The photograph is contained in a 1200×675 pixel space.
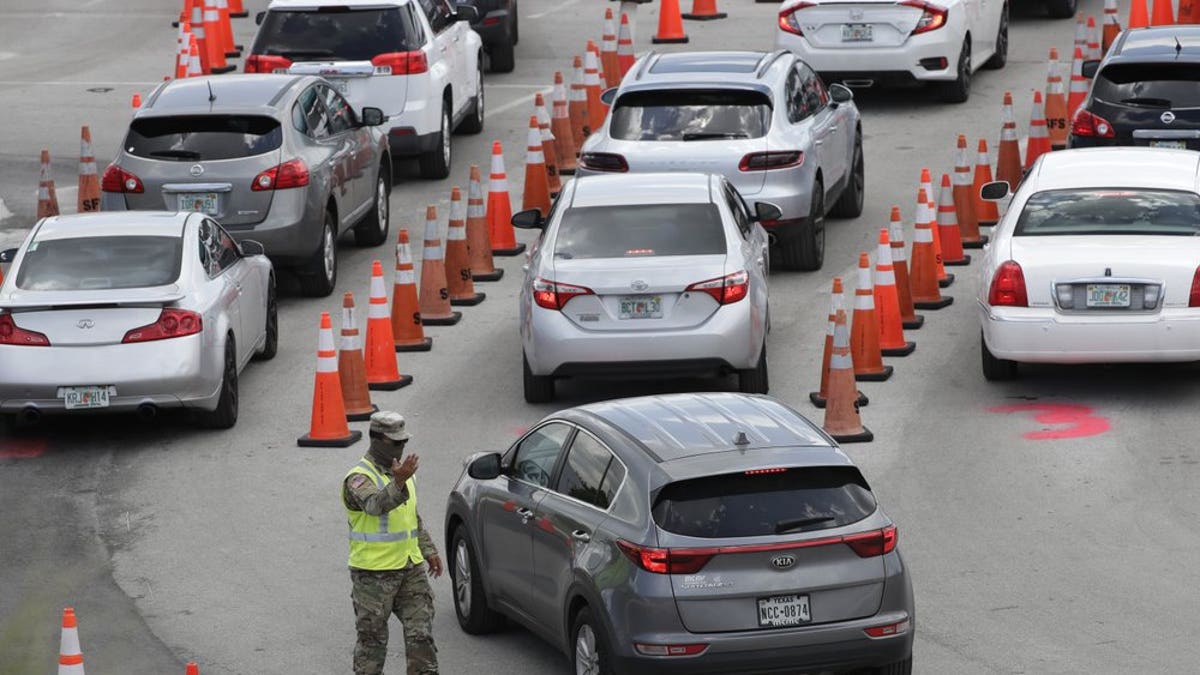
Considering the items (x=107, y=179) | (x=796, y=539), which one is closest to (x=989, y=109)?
(x=107, y=179)

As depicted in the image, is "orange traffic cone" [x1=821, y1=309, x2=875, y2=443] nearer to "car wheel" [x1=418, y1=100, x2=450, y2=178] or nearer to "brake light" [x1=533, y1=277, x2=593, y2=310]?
"brake light" [x1=533, y1=277, x2=593, y2=310]

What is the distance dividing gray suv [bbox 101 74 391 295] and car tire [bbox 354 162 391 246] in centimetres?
171

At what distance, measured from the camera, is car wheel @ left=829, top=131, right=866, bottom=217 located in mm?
22047

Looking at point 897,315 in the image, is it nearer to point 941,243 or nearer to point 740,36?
point 941,243

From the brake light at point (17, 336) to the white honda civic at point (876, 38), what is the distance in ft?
40.0

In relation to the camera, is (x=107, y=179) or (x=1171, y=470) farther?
(x=107, y=179)

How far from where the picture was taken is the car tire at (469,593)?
11734 mm

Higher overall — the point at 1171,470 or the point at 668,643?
Answer: the point at 668,643

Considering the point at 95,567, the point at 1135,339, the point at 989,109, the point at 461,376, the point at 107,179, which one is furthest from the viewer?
the point at 989,109

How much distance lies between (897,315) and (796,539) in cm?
815

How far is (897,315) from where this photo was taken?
17656 millimetres

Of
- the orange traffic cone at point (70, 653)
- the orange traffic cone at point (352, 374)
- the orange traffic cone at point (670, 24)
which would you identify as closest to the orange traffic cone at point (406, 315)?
the orange traffic cone at point (352, 374)

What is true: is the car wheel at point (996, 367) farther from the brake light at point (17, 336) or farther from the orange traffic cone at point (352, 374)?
the brake light at point (17, 336)

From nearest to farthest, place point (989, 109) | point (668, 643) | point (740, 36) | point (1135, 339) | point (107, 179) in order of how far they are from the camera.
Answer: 1. point (668, 643)
2. point (1135, 339)
3. point (107, 179)
4. point (989, 109)
5. point (740, 36)
